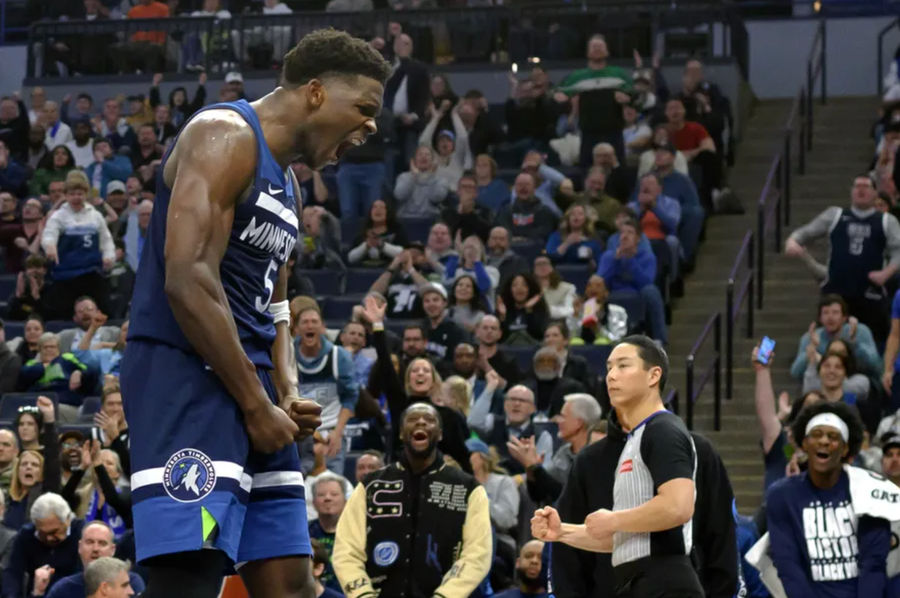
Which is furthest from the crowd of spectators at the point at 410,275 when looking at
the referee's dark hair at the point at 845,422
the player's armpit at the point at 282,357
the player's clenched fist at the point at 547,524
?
the player's armpit at the point at 282,357

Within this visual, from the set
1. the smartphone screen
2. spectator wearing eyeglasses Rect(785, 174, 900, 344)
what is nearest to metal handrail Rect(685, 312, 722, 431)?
spectator wearing eyeglasses Rect(785, 174, 900, 344)

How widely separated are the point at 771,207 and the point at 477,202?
3135 millimetres

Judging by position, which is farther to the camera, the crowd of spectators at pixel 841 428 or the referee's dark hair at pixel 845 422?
the referee's dark hair at pixel 845 422

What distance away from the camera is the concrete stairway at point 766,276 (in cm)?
1360

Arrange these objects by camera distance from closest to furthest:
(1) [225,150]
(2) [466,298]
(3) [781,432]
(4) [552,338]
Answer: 1. (1) [225,150]
2. (3) [781,432]
3. (4) [552,338]
4. (2) [466,298]

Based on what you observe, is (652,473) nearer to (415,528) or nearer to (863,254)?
(415,528)

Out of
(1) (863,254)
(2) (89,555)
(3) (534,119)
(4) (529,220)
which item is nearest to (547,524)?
(2) (89,555)

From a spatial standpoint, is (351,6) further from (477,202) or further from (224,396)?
(224,396)

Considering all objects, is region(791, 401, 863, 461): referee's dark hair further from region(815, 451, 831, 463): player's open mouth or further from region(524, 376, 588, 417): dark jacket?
region(524, 376, 588, 417): dark jacket

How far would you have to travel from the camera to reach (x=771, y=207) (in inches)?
686

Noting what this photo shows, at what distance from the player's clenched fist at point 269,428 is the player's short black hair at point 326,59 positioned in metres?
0.87

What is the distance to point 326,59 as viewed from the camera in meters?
4.46

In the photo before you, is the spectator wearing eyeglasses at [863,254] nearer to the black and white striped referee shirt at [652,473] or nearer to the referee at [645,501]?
the referee at [645,501]

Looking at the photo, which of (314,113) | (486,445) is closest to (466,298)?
(486,445)
